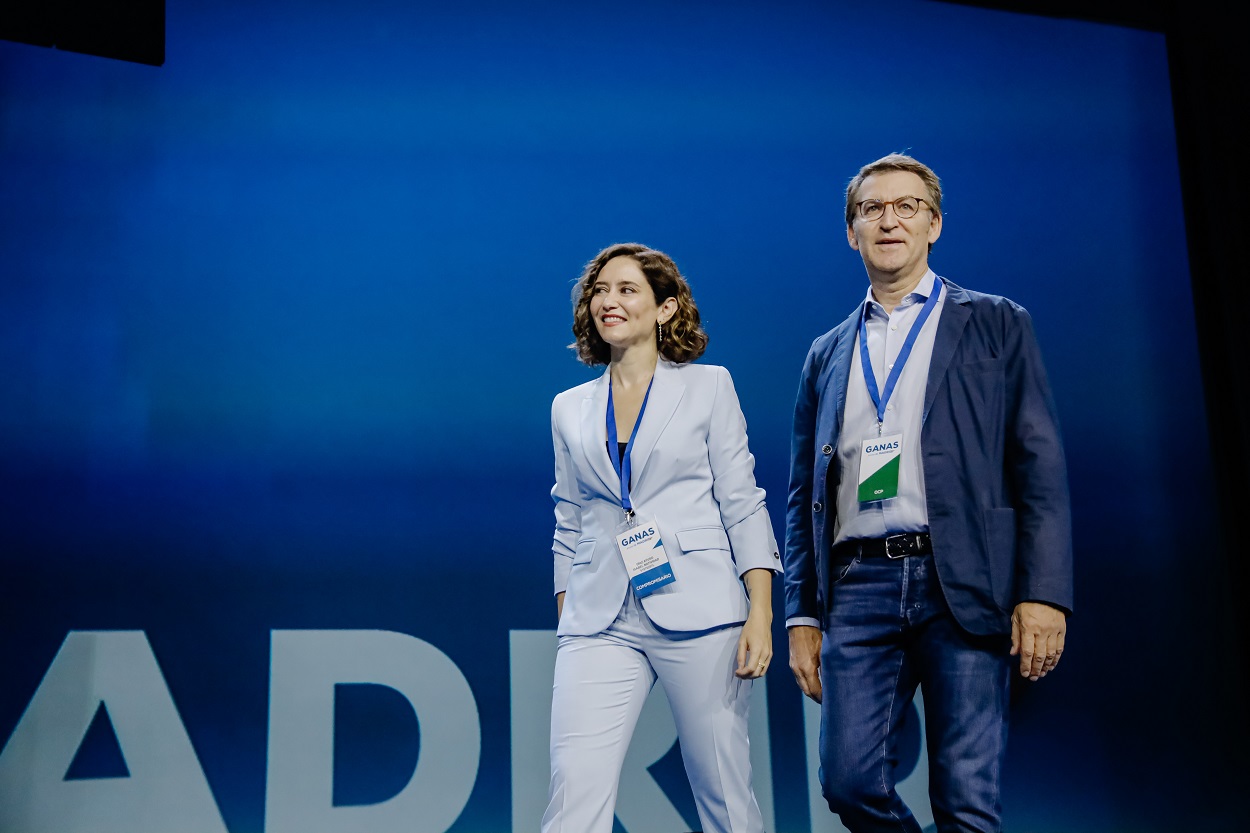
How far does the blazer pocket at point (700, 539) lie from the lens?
7.34 ft

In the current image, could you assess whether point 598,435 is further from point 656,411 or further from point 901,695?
point 901,695

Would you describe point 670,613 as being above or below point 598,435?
below

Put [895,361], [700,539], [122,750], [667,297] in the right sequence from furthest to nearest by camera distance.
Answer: [122,750] → [667,297] → [700,539] → [895,361]

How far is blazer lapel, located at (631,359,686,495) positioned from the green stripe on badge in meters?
0.48

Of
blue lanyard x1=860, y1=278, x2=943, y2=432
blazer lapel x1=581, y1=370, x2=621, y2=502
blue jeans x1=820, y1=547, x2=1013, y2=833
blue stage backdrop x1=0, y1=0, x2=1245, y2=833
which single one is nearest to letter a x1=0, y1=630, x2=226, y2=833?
blue stage backdrop x1=0, y1=0, x2=1245, y2=833

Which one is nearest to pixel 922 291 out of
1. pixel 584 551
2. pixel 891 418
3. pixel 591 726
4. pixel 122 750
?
pixel 891 418

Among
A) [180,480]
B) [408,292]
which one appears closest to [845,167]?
[408,292]

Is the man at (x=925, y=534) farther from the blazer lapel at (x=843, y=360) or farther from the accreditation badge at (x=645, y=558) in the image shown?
the accreditation badge at (x=645, y=558)

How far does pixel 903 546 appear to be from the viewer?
1994mm

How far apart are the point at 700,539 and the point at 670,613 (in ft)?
0.56

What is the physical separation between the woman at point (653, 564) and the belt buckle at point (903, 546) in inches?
13.7

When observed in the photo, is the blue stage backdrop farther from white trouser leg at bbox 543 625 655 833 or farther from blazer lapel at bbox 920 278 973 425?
blazer lapel at bbox 920 278 973 425

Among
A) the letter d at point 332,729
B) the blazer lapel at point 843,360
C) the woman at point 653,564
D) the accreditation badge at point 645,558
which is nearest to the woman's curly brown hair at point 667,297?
the woman at point 653,564

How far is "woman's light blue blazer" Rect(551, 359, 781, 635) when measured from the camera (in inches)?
87.1
